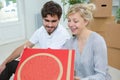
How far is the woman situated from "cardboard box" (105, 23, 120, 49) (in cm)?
142

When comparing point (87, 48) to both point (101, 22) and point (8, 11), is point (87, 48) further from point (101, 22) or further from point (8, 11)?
point (8, 11)

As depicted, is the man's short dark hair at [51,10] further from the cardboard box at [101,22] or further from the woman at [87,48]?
the cardboard box at [101,22]

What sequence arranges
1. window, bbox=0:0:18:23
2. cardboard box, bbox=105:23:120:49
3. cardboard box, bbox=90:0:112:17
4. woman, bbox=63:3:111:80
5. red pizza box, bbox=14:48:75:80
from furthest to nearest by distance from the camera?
1. window, bbox=0:0:18:23
2. cardboard box, bbox=90:0:112:17
3. cardboard box, bbox=105:23:120:49
4. woman, bbox=63:3:111:80
5. red pizza box, bbox=14:48:75:80

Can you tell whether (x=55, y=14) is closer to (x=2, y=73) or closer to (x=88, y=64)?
(x=88, y=64)

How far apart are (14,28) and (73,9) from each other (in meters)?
2.82

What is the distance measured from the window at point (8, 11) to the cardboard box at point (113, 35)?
199 cm

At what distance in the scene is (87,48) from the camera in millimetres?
1277

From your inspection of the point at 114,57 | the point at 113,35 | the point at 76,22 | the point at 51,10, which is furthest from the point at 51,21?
the point at 114,57

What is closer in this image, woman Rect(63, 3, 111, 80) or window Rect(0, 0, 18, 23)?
woman Rect(63, 3, 111, 80)

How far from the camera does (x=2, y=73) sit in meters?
1.58

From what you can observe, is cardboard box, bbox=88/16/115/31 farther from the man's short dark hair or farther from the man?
the man's short dark hair

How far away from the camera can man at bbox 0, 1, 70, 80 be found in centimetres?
154

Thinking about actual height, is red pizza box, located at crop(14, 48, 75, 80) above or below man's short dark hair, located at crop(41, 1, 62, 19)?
below

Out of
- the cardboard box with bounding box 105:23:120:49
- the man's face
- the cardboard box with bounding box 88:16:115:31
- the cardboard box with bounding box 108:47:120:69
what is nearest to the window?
the cardboard box with bounding box 88:16:115:31
